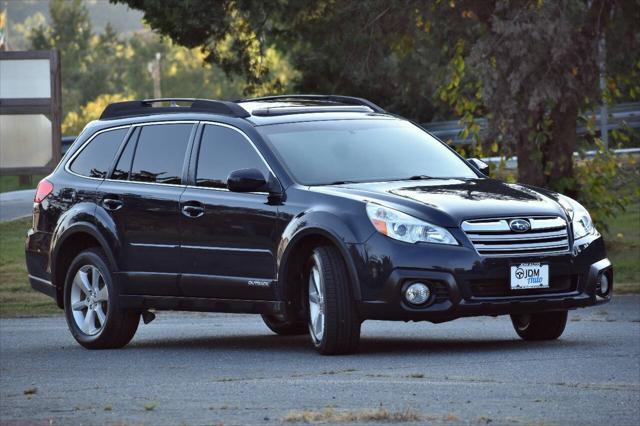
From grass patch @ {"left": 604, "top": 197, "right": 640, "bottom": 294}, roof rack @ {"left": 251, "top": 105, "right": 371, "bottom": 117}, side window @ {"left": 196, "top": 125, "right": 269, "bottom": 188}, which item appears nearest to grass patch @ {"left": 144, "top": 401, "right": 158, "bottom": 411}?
side window @ {"left": 196, "top": 125, "right": 269, "bottom": 188}

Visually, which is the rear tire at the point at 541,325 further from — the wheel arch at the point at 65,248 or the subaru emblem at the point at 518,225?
the wheel arch at the point at 65,248

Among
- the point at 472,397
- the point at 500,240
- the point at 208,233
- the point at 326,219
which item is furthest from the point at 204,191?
the point at 472,397

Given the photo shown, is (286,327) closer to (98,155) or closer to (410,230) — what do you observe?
(98,155)

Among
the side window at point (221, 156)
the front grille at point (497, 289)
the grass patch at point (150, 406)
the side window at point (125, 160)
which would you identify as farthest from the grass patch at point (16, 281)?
the grass patch at point (150, 406)

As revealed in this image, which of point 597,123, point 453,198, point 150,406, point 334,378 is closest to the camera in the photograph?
point 150,406

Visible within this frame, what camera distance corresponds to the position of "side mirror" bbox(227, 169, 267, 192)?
11.6m

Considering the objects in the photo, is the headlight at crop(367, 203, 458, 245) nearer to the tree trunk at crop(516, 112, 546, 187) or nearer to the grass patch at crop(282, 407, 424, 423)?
the grass patch at crop(282, 407, 424, 423)

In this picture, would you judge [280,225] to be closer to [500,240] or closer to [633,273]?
[500,240]

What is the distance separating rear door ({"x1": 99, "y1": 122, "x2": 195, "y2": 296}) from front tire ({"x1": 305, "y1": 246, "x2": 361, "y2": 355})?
1.54m

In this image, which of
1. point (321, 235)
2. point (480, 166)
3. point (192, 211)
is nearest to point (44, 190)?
point (192, 211)

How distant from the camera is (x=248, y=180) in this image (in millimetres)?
11602

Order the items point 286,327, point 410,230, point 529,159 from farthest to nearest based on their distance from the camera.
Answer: point 529,159
point 286,327
point 410,230

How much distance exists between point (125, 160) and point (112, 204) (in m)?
0.42

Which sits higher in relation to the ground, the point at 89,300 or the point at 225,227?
the point at 225,227
